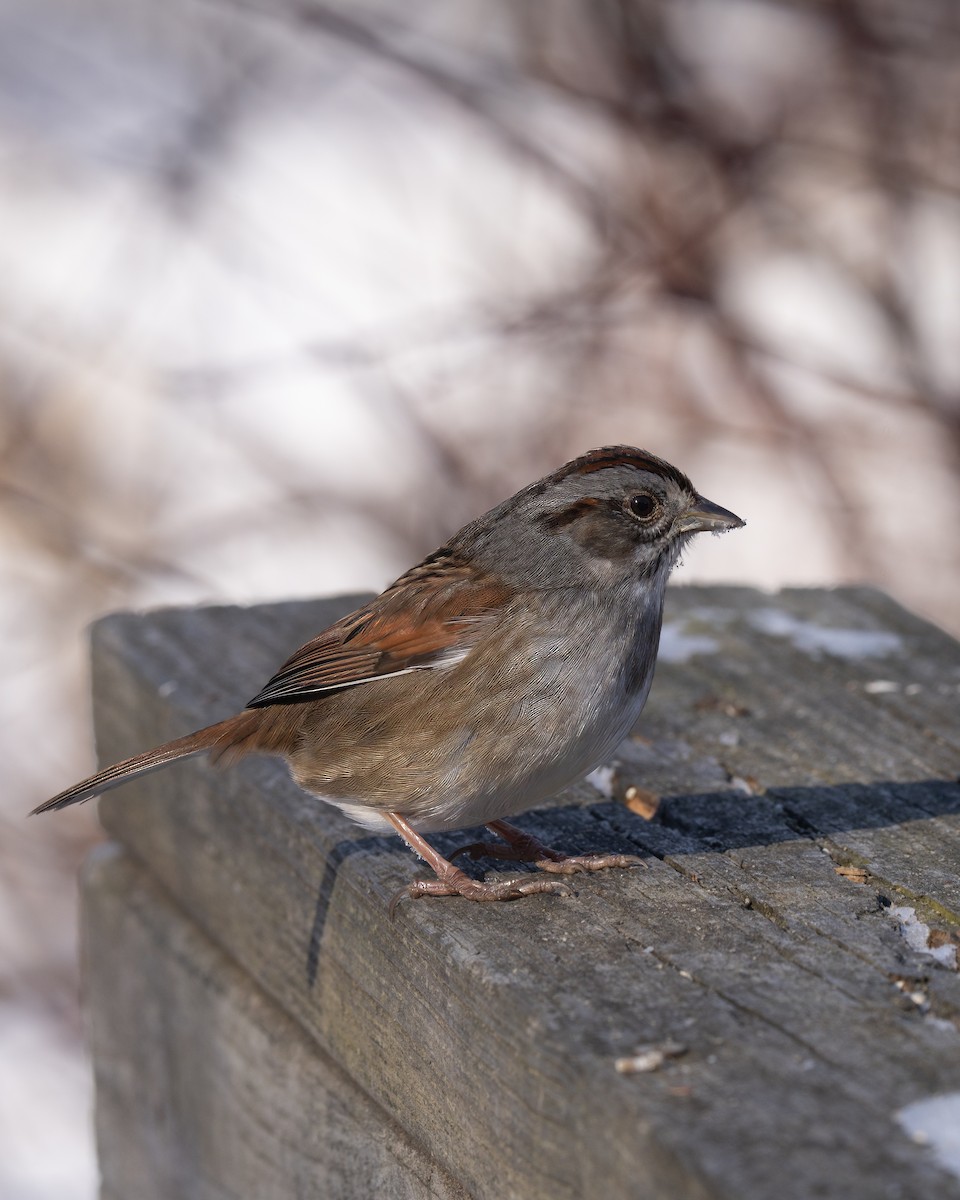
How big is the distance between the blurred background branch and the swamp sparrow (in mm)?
2126

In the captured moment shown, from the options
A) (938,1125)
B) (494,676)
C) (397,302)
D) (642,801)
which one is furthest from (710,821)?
(397,302)

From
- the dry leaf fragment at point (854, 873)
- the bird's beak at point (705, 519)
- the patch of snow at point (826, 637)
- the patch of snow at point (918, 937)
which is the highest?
the bird's beak at point (705, 519)

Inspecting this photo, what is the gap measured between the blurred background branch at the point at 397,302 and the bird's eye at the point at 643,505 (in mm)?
2119

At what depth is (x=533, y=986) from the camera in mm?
1845

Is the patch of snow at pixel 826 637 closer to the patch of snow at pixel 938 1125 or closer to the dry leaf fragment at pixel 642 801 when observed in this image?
the dry leaf fragment at pixel 642 801

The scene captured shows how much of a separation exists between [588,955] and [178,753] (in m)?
0.82

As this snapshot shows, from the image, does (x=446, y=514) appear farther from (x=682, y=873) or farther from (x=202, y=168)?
(x=682, y=873)

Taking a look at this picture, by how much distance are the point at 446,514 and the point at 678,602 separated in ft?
4.46

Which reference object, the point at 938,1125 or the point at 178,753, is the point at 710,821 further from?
the point at 938,1125

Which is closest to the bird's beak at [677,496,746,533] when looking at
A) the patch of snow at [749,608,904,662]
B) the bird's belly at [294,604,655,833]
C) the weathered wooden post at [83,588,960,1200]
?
the bird's belly at [294,604,655,833]

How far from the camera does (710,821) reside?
7.96ft

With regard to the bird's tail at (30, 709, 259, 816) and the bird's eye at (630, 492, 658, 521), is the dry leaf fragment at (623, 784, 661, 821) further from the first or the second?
the bird's tail at (30, 709, 259, 816)

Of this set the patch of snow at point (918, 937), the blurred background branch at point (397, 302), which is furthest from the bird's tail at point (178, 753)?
the blurred background branch at point (397, 302)

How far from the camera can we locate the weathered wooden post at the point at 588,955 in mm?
1613
